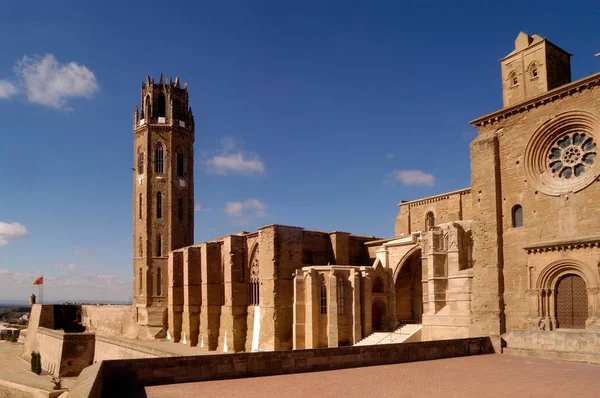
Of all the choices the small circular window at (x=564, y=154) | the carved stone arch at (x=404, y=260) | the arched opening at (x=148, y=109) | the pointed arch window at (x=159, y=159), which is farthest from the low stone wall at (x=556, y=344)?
the arched opening at (x=148, y=109)

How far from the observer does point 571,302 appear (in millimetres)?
17422

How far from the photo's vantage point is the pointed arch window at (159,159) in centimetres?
5056

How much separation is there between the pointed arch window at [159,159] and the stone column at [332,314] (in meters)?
25.7

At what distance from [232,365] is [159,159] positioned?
41478 mm

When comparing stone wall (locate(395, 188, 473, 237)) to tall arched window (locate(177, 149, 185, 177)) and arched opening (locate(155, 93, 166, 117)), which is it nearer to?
tall arched window (locate(177, 149, 185, 177))

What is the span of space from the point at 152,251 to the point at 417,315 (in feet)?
86.6

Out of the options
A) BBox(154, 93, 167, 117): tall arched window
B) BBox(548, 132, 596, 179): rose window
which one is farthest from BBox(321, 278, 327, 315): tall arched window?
BBox(154, 93, 167, 117): tall arched window

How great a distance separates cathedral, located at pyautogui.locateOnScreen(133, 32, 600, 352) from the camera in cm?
1766

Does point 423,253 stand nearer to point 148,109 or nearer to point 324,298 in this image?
point 324,298

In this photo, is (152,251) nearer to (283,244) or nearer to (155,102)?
(155,102)

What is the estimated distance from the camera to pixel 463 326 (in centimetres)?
2350

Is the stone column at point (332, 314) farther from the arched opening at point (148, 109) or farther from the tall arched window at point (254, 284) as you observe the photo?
the arched opening at point (148, 109)

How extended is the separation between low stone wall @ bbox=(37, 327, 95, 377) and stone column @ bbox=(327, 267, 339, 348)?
22501mm

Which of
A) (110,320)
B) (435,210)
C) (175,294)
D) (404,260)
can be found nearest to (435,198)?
(435,210)
